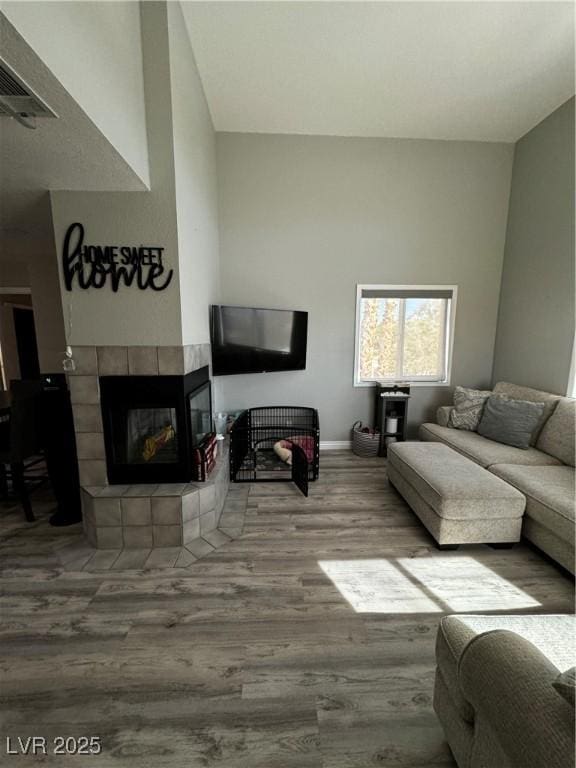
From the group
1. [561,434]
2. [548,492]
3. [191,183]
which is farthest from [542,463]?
[191,183]

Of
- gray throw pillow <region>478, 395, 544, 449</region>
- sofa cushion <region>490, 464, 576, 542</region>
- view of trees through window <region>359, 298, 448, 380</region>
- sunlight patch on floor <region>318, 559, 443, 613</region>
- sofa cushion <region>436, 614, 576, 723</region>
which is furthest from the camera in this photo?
view of trees through window <region>359, 298, 448, 380</region>

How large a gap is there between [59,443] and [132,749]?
5.60 feet

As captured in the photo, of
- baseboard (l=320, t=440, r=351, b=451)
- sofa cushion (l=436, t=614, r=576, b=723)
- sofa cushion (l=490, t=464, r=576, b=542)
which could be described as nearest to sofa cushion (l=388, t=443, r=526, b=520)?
sofa cushion (l=490, t=464, r=576, b=542)

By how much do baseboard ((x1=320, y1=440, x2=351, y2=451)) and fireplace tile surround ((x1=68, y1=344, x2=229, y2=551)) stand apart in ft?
6.25

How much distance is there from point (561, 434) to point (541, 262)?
169cm

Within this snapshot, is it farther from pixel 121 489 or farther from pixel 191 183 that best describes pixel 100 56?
pixel 121 489

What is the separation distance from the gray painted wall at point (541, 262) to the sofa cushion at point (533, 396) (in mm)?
152

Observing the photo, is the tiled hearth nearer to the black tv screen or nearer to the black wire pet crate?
the black wire pet crate

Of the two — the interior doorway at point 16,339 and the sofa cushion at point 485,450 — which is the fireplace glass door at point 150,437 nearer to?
the sofa cushion at point 485,450

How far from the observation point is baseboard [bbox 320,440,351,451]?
3623 millimetres

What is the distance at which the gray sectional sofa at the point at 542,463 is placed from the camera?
5.79 feet

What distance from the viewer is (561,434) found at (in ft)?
7.93

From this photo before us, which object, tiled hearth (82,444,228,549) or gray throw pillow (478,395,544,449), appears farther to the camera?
gray throw pillow (478,395,544,449)

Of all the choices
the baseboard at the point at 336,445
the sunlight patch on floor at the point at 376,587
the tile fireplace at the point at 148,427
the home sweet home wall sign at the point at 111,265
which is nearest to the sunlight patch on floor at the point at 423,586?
the sunlight patch on floor at the point at 376,587
